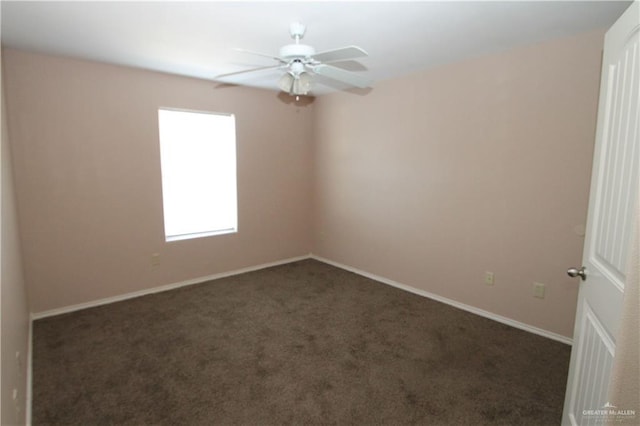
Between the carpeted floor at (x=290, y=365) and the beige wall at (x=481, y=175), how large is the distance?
17.7 inches

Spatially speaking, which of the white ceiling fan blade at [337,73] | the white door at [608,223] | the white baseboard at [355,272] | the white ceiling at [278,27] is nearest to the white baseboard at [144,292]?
the white baseboard at [355,272]

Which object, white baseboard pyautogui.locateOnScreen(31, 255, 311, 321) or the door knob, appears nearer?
the door knob

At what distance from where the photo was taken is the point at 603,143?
1.50 metres

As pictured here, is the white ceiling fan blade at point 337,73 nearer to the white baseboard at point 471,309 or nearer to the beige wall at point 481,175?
the beige wall at point 481,175

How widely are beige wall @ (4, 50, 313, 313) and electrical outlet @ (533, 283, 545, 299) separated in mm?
3262

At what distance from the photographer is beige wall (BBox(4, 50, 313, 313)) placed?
3045 mm

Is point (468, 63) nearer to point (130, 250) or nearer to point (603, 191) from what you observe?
point (603, 191)

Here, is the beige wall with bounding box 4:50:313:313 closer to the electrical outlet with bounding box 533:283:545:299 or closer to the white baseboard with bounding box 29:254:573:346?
the white baseboard with bounding box 29:254:573:346

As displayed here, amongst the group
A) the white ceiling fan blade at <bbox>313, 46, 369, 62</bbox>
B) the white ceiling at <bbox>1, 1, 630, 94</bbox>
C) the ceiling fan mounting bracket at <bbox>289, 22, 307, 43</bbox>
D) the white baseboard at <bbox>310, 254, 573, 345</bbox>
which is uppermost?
the white ceiling at <bbox>1, 1, 630, 94</bbox>

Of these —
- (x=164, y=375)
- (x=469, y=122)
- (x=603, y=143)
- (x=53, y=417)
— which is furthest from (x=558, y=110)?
(x=53, y=417)

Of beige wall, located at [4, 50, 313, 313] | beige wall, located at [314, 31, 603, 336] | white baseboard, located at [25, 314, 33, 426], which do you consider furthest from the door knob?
beige wall, located at [4, 50, 313, 313]

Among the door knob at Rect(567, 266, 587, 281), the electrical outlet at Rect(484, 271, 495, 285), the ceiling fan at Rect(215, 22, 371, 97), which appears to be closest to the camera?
the door knob at Rect(567, 266, 587, 281)

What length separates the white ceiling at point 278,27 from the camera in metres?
2.13

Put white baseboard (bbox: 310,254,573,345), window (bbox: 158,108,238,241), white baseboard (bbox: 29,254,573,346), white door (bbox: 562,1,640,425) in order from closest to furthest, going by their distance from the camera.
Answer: white door (bbox: 562,1,640,425), white baseboard (bbox: 310,254,573,345), white baseboard (bbox: 29,254,573,346), window (bbox: 158,108,238,241)
